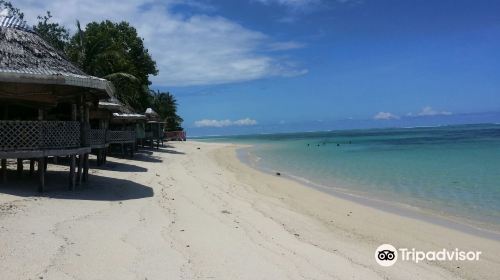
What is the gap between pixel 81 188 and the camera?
1172 centimetres

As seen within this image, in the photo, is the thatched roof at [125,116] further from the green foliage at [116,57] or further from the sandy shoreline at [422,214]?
the sandy shoreline at [422,214]

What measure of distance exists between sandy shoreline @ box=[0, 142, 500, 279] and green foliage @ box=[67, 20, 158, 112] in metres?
9.83

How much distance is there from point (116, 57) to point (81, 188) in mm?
11398

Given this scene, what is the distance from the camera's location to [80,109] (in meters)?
12.3

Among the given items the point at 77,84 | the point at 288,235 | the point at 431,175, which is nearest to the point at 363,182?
the point at 431,175

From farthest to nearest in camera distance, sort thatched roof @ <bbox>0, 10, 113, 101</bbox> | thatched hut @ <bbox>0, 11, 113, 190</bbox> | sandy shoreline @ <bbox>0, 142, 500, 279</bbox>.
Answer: thatched hut @ <bbox>0, 11, 113, 190</bbox> < thatched roof @ <bbox>0, 10, 113, 101</bbox> < sandy shoreline @ <bbox>0, 142, 500, 279</bbox>

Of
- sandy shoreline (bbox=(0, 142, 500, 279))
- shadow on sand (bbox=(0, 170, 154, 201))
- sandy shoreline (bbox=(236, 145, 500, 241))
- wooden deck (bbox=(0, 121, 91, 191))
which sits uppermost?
wooden deck (bbox=(0, 121, 91, 191))

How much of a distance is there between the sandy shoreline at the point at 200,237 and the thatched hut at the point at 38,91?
988 millimetres

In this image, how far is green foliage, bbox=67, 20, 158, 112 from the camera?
21016 mm

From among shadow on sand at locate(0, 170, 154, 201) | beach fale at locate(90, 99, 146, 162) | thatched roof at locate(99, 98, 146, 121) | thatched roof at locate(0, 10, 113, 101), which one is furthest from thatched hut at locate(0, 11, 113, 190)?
Result: thatched roof at locate(99, 98, 146, 121)

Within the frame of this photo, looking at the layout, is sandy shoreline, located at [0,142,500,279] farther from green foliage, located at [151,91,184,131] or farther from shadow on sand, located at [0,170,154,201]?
green foliage, located at [151,91,184,131]

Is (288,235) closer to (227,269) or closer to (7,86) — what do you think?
(227,269)

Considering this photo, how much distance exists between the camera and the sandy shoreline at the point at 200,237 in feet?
19.2

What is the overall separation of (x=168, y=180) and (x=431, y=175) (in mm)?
12345
